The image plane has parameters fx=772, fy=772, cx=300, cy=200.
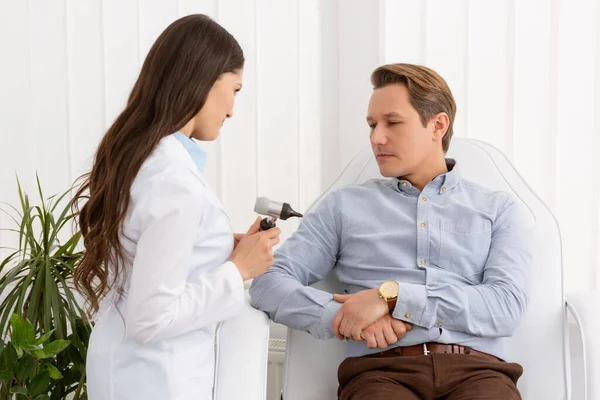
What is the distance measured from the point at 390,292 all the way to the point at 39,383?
91 cm

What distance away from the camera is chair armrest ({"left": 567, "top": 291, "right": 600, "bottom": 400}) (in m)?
1.49

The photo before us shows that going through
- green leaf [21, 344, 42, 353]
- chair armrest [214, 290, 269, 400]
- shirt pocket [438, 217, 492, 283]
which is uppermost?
shirt pocket [438, 217, 492, 283]

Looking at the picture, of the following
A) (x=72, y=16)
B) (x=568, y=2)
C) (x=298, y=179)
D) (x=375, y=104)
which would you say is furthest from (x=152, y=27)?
(x=568, y=2)

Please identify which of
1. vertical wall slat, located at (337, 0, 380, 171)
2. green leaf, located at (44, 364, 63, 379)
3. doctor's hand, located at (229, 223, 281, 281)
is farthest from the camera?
vertical wall slat, located at (337, 0, 380, 171)

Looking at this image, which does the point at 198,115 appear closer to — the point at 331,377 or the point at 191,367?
the point at 191,367

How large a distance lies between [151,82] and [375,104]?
618 mm

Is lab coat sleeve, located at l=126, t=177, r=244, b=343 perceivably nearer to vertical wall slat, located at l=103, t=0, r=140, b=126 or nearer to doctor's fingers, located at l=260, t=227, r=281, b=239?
doctor's fingers, located at l=260, t=227, r=281, b=239

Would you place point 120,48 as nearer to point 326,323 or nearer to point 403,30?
point 403,30

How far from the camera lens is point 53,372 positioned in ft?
6.15

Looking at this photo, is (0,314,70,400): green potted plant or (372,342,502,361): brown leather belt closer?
(372,342,502,361): brown leather belt

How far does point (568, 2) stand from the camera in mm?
2184

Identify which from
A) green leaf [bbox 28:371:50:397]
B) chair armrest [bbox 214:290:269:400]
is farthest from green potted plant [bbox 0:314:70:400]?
chair armrest [bbox 214:290:269:400]

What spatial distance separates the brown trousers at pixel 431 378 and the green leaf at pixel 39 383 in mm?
752

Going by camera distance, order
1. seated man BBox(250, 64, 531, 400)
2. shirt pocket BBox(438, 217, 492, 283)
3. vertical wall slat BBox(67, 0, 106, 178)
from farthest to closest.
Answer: vertical wall slat BBox(67, 0, 106, 178)
shirt pocket BBox(438, 217, 492, 283)
seated man BBox(250, 64, 531, 400)
